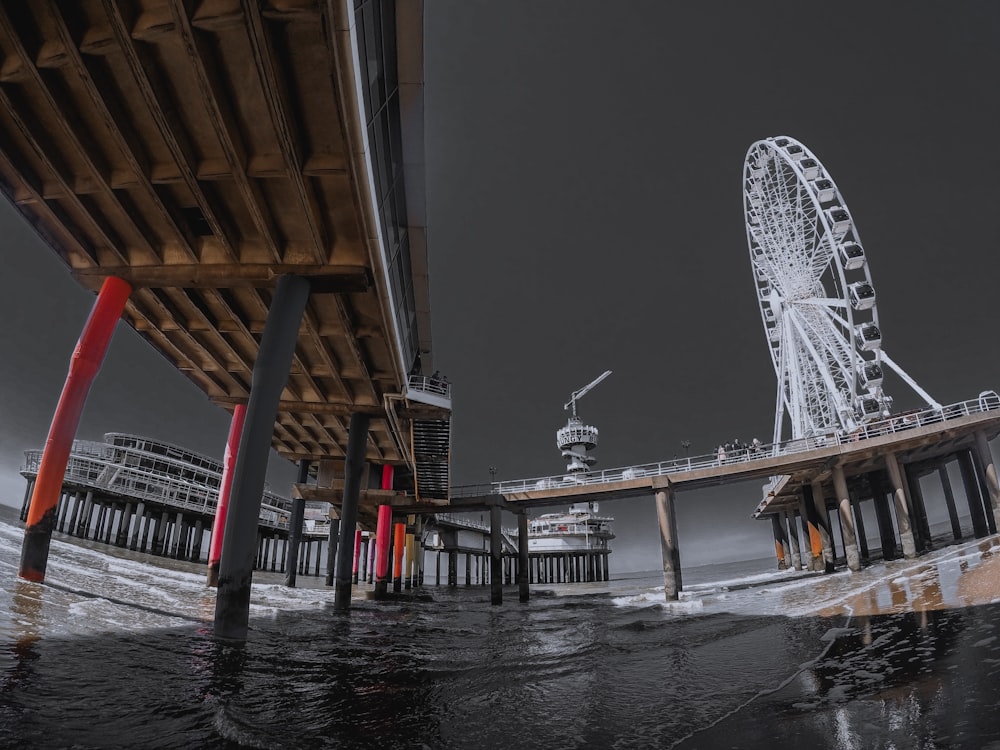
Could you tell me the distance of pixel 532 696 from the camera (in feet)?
14.5

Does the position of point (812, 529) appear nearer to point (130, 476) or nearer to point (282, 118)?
point (282, 118)

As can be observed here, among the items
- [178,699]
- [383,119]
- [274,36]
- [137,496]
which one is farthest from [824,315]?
[137,496]

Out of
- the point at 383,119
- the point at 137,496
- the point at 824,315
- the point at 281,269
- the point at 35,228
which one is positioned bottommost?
the point at 137,496

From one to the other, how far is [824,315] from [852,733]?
32.6m

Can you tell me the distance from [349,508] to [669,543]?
13.5 m

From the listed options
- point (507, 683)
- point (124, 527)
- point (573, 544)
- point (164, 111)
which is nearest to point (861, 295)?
point (507, 683)

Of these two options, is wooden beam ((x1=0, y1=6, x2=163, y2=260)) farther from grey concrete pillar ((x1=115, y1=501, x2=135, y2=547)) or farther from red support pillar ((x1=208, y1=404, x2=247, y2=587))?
grey concrete pillar ((x1=115, y1=501, x2=135, y2=547))

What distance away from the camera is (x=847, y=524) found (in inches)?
810

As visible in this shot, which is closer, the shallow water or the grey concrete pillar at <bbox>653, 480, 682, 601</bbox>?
the shallow water

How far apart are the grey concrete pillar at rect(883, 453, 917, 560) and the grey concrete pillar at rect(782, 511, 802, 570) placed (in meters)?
18.3

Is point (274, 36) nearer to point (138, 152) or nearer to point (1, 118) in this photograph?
point (138, 152)

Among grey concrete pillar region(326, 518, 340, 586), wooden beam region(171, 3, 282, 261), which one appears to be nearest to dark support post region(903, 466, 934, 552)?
wooden beam region(171, 3, 282, 261)

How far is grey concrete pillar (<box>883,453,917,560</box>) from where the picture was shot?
1924 centimetres

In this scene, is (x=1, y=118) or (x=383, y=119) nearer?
(x=1, y=118)
